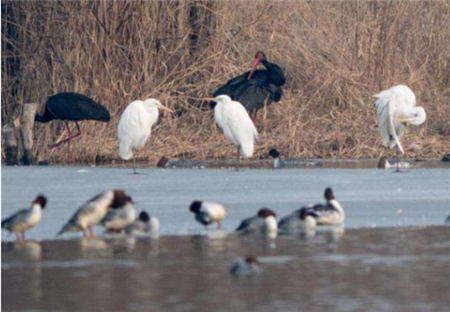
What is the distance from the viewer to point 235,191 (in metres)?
11.2

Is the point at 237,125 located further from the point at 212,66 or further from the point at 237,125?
Result: the point at 212,66

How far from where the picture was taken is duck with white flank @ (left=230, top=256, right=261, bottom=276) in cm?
743

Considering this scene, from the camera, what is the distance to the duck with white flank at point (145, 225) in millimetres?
8938

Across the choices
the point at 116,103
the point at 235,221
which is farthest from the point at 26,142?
the point at 235,221

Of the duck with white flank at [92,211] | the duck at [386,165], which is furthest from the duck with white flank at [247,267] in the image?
the duck at [386,165]

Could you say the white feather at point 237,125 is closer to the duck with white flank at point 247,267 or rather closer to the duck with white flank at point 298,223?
the duck with white flank at point 298,223

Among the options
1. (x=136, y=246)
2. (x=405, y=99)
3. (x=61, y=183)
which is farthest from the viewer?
A: (x=405, y=99)

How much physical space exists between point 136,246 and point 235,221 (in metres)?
1.15

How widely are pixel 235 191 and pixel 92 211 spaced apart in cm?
255

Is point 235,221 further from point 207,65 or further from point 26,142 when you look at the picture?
point 207,65

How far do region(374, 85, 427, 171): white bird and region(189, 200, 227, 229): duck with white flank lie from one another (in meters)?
5.00

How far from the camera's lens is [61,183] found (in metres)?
11.7

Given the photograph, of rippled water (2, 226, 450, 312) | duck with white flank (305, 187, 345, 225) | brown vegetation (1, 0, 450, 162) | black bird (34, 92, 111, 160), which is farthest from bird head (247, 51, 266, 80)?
rippled water (2, 226, 450, 312)

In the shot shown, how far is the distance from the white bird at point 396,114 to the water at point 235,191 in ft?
2.79
